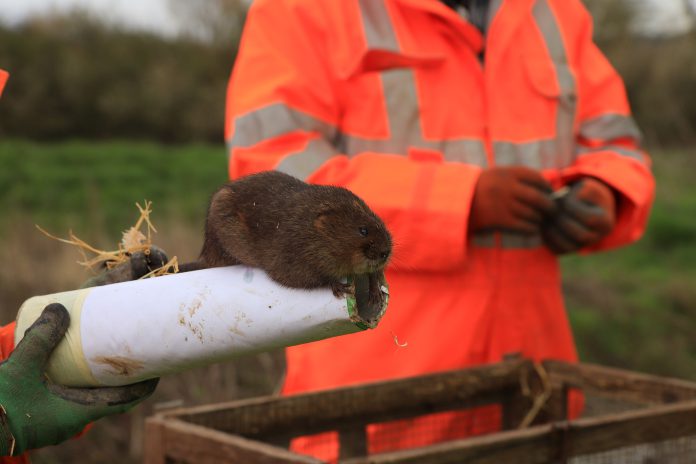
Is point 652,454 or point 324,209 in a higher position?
point 324,209

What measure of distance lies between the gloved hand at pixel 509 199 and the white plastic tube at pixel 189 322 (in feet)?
3.80

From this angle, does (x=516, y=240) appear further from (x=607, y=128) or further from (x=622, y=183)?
(x=607, y=128)

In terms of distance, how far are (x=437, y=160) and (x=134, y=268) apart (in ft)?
4.44

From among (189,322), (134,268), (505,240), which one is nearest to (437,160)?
(505,240)

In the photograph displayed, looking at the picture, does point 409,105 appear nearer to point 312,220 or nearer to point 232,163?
point 232,163

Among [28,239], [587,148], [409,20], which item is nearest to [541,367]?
[587,148]

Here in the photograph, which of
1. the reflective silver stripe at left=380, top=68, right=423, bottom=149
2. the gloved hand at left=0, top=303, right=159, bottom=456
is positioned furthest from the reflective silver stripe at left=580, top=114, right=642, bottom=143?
the gloved hand at left=0, top=303, right=159, bottom=456

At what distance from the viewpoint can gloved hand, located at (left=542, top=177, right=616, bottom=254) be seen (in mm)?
3004

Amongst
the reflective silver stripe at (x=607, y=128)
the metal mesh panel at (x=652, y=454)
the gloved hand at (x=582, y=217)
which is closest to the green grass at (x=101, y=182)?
the reflective silver stripe at (x=607, y=128)

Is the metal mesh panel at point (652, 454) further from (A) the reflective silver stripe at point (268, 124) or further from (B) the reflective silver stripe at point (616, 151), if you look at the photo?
(A) the reflective silver stripe at point (268, 124)

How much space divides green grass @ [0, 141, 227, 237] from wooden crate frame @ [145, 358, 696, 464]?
4.85m

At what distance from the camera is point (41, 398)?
5.72ft

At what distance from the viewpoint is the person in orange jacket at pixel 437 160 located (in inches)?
113

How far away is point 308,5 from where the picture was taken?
3014 millimetres
